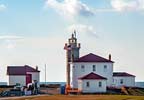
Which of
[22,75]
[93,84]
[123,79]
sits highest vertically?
[22,75]

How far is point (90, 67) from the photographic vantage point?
8219 cm

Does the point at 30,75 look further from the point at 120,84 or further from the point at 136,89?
the point at 136,89

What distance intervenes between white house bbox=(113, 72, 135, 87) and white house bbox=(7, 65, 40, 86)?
49.3 feet

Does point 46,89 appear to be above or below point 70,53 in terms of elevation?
below

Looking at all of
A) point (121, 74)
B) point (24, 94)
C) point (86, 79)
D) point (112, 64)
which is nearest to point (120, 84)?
point (121, 74)

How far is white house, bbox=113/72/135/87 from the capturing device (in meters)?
88.2

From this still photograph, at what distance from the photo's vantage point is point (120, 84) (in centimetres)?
8881

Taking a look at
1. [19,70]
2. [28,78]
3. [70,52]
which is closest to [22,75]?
[28,78]

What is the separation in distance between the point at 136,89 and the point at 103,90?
5.50 metres

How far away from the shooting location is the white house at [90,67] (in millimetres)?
82062

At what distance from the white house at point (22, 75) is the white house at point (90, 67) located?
13276 mm

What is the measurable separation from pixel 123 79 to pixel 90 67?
9077 mm

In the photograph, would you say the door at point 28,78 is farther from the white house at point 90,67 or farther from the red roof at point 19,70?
the white house at point 90,67

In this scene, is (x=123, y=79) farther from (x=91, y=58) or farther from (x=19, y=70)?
(x=19, y=70)
